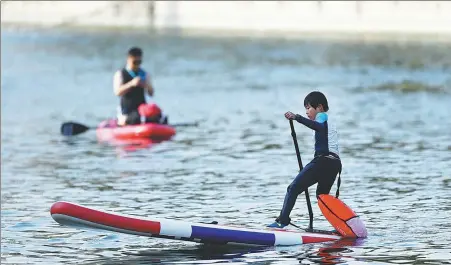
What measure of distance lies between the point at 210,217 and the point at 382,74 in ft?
111

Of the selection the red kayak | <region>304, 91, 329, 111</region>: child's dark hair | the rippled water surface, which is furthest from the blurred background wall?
<region>304, 91, 329, 111</region>: child's dark hair

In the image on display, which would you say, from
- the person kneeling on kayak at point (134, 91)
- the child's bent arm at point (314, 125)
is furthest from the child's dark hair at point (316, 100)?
the person kneeling on kayak at point (134, 91)

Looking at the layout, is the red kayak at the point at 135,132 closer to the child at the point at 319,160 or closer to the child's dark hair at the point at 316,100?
the child at the point at 319,160

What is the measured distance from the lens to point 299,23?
104 meters

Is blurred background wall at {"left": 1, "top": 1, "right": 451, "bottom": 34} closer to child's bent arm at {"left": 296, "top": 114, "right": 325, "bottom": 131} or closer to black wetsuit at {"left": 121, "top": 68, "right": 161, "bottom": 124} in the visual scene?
black wetsuit at {"left": 121, "top": 68, "right": 161, "bottom": 124}

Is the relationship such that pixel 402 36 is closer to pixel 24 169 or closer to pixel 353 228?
pixel 24 169

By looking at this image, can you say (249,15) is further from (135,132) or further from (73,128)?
(135,132)

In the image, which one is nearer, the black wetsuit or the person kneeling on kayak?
the person kneeling on kayak

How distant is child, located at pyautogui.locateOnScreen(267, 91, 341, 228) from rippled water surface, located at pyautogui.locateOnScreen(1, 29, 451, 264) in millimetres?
581

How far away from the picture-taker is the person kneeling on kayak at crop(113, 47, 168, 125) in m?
25.8

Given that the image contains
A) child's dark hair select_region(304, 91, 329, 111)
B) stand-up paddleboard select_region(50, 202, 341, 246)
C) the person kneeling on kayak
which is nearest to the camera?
stand-up paddleboard select_region(50, 202, 341, 246)

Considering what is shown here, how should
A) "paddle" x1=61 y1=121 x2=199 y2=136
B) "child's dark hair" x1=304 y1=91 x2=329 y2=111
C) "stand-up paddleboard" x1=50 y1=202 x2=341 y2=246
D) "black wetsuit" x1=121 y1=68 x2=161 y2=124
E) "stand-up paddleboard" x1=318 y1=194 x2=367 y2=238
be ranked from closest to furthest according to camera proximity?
"stand-up paddleboard" x1=50 y1=202 x2=341 y2=246, "child's dark hair" x1=304 y1=91 x2=329 y2=111, "stand-up paddleboard" x1=318 y1=194 x2=367 y2=238, "black wetsuit" x1=121 y1=68 x2=161 y2=124, "paddle" x1=61 y1=121 x2=199 y2=136

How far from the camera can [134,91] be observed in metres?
26.1

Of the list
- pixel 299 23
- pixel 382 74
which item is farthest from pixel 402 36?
pixel 382 74
